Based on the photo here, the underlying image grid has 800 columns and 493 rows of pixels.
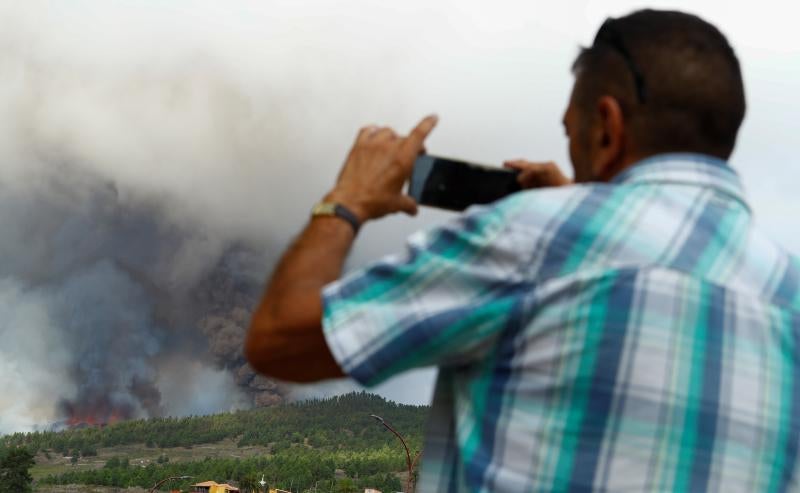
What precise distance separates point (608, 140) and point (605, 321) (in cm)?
39

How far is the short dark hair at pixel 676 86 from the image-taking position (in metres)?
1.77

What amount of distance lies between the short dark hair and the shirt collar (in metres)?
0.03

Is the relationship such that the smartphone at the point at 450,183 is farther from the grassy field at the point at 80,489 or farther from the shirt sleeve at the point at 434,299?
the grassy field at the point at 80,489

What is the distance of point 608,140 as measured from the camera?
5.98ft

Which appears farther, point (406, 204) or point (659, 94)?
point (406, 204)

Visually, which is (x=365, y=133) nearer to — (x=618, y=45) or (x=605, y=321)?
(x=618, y=45)

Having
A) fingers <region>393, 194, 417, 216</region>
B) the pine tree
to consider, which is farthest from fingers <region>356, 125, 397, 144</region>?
the pine tree

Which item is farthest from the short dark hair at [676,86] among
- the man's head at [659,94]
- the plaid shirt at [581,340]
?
the plaid shirt at [581,340]

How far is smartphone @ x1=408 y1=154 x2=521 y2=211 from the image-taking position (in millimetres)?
1984

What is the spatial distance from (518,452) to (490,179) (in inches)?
25.6

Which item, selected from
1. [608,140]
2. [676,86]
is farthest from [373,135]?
[676,86]

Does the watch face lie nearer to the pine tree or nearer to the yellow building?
the pine tree

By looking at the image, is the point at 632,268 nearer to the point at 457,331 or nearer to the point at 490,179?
the point at 457,331

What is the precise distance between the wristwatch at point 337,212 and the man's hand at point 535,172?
0.46 meters
